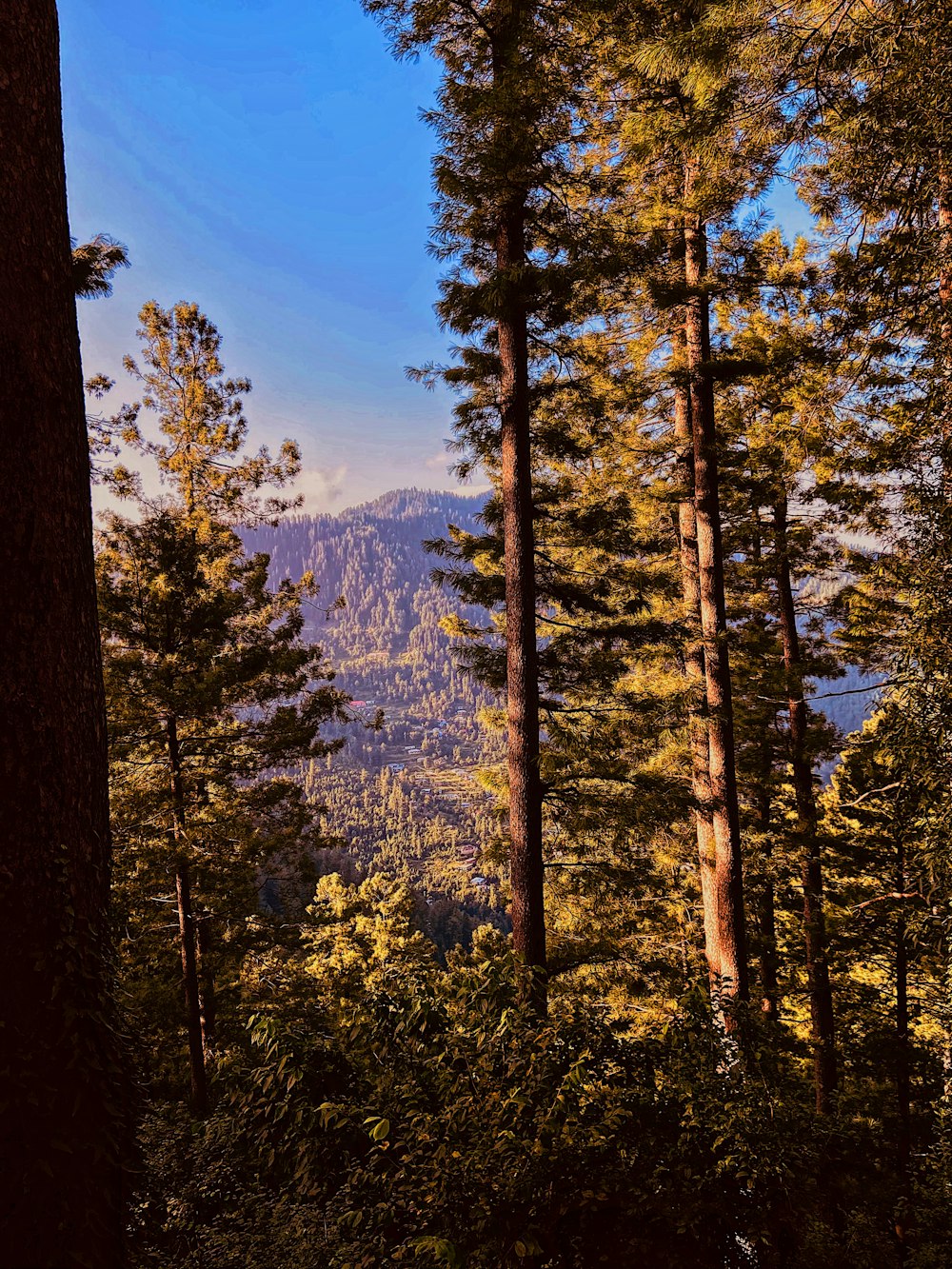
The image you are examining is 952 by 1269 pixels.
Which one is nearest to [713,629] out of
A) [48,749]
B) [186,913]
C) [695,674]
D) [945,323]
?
[695,674]

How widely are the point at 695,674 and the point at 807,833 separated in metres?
4.12

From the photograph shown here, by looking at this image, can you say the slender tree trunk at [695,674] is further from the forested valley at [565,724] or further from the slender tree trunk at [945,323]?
the slender tree trunk at [945,323]

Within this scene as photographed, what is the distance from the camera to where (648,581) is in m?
8.77

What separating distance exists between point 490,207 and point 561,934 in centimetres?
1364

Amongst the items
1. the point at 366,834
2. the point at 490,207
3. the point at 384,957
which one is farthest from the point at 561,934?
the point at 366,834

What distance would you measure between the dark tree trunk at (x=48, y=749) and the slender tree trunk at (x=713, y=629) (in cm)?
688

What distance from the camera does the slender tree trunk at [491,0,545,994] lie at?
615 centimetres

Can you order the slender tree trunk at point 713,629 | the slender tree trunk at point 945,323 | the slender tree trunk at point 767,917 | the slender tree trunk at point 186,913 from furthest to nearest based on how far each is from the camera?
the slender tree trunk at point 767,917
the slender tree trunk at point 186,913
the slender tree trunk at point 713,629
the slender tree trunk at point 945,323

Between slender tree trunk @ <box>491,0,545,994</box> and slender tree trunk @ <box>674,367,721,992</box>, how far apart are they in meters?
2.47

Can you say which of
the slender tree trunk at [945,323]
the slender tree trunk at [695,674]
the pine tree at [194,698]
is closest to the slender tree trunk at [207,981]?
the pine tree at [194,698]

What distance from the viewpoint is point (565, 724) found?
29.4 ft

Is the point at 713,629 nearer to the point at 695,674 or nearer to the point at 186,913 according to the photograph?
the point at 695,674

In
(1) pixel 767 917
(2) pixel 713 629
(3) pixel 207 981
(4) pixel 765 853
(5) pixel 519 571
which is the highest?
(5) pixel 519 571

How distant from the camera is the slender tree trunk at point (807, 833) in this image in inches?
389
